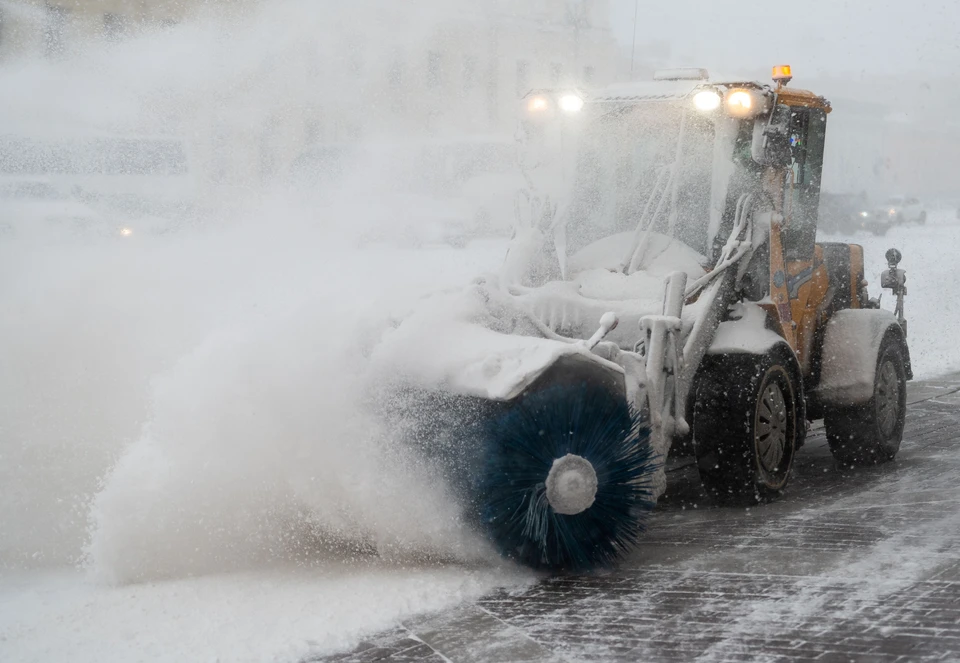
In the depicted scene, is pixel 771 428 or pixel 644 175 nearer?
pixel 771 428

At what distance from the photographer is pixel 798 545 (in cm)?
518

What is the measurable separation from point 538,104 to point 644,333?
201 cm

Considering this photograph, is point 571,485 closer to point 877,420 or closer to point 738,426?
point 738,426

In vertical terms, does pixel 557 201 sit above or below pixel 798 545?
above

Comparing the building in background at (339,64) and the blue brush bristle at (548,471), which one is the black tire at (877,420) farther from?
the building in background at (339,64)

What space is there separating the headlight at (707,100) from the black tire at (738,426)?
55.3 inches

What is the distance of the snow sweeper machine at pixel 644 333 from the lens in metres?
4.59

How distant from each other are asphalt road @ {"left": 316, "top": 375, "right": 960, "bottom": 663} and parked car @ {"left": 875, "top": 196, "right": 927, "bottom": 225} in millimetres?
25310

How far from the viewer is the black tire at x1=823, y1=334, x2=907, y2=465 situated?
7078mm

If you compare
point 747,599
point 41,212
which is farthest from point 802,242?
point 41,212

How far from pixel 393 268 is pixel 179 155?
276 cm

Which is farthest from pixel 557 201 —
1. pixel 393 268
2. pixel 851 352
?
pixel 393 268

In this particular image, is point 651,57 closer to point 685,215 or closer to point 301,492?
point 685,215

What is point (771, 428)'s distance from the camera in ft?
19.6
